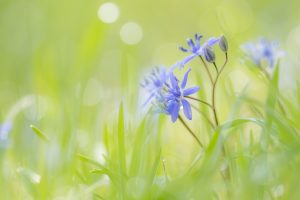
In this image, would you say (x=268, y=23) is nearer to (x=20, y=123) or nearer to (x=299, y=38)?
(x=299, y=38)


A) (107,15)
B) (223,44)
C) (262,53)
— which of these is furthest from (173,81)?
(107,15)

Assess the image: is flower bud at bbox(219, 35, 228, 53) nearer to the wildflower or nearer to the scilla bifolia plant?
the scilla bifolia plant

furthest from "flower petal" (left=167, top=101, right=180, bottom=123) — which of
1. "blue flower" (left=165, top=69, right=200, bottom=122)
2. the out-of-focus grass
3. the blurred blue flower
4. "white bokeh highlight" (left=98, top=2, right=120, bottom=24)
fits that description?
"white bokeh highlight" (left=98, top=2, right=120, bottom=24)

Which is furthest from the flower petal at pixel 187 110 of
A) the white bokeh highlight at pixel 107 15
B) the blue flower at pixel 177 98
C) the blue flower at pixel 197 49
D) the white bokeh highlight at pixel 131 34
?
the white bokeh highlight at pixel 131 34

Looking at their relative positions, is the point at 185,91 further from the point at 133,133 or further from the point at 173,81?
the point at 133,133

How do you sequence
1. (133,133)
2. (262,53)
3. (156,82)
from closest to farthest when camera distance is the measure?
1. (156,82)
2. (262,53)
3. (133,133)

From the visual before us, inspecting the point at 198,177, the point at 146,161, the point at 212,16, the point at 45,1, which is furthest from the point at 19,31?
the point at 198,177

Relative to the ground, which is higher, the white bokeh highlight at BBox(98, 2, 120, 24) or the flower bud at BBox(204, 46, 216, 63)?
the white bokeh highlight at BBox(98, 2, 120, 24)
